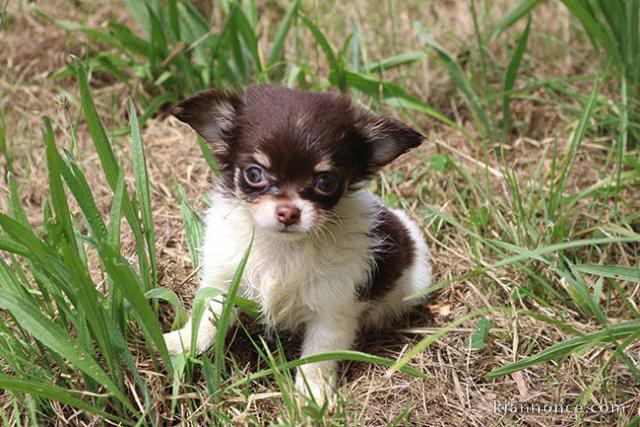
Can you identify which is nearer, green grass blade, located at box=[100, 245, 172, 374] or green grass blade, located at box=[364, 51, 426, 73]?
green grass blade, located at box=[100, 245, 172, 374]

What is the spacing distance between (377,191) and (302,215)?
1.82m

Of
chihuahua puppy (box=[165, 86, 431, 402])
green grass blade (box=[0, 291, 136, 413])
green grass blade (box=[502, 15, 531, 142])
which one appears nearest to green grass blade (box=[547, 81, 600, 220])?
green grass blade (box=[502, 15, 531, 142])

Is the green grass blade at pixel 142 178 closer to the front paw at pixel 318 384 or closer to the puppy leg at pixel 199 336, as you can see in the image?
the puppy leg at pixel 199 336

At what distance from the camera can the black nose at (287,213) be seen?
3150 mm

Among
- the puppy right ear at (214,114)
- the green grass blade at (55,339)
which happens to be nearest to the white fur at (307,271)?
the puppy right ear at (214,114)

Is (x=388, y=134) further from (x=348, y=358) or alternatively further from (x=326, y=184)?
(x=348, y=358)

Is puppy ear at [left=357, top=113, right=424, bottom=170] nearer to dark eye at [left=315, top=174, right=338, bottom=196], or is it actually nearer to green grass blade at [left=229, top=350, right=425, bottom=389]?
dark eye at [left=315, top=174, right=338, bottom=196]

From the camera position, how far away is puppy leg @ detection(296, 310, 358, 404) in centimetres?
360

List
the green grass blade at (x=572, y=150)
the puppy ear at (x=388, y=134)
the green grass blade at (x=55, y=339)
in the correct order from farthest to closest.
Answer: the green grass blade at (x=572, y=150) → the puppy ear at (x=388, y=134) → the green grass blade at (x=55, y=339)

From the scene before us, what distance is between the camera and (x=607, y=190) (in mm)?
4355

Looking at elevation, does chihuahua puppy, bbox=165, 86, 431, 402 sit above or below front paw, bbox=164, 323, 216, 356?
above

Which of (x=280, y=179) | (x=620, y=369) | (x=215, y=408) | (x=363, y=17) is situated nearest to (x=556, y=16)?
(x=363, y=17)

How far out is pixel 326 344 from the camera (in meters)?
3.64

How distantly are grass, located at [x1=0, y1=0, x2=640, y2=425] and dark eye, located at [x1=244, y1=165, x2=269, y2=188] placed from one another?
0.48 metres
